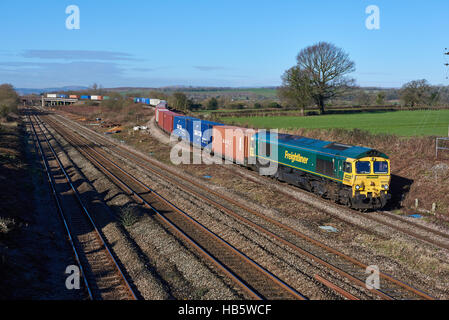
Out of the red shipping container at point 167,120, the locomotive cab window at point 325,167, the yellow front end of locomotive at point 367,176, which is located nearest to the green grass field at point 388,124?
the red shipping container at point 167,120

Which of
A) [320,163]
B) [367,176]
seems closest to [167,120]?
[320,163]

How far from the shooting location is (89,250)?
1516 centimetres

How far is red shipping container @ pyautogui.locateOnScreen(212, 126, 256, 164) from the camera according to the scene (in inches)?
1106

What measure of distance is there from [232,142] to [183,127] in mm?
12543

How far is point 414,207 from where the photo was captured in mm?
19828

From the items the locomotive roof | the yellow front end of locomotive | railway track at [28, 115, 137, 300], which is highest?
the locomotive roof

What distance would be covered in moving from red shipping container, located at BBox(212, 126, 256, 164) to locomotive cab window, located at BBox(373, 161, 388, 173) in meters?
10.9

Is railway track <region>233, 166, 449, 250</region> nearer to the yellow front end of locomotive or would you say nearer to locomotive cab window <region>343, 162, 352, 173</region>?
the yellow front end of locomotive

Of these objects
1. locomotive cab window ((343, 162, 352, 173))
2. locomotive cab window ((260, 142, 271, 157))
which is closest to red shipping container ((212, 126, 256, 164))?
locomotive cab window ((260, 142, 271, 157))

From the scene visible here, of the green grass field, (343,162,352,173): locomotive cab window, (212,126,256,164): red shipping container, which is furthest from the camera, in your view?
the green grass field

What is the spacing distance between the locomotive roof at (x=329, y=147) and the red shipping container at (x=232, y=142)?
91.3 inches

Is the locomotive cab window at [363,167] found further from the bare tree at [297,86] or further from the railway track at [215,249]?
the bare tree at [297,86]

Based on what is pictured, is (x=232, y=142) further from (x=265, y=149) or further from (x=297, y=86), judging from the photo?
(x=297, y=86)
